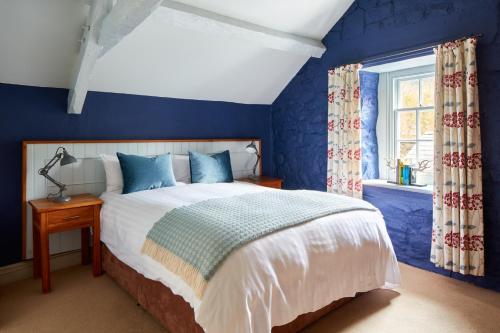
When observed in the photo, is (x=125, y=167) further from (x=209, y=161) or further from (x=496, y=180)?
(x=496, y=180)

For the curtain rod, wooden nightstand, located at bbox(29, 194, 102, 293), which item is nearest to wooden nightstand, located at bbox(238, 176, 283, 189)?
the curtain rod

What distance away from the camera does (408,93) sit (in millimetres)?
3635

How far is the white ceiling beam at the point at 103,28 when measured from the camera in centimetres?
196

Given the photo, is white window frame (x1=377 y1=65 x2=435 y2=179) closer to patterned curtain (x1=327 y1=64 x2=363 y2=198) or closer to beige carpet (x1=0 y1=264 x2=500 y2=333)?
patterned curtain (x1=327 y1=64 x2=363 y2=198)

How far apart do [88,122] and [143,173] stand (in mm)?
782

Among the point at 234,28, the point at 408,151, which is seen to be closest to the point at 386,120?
the point at 408,151

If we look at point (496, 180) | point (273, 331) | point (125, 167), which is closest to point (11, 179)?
point (125, 167)

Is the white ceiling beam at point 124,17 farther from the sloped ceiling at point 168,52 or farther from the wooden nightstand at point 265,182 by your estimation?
the wooden nightstand at point 265,182

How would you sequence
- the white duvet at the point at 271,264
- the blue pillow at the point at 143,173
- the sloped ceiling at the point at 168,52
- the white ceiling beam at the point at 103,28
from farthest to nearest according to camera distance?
the blue pillow at the point at 143,173 < the sloped ceiling at the point at 168,52 < the white ceiling beam at the point at 103,28 < the white duvet at the point at 271,264

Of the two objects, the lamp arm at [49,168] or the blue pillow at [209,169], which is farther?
the blue pillow at [209,169]

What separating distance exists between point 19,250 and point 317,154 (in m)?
3.20

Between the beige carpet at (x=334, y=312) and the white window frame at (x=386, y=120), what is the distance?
4.66ft

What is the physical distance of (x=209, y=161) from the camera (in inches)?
143

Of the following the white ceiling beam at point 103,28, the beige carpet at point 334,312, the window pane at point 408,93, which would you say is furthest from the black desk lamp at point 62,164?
the window pane at point 408,93
